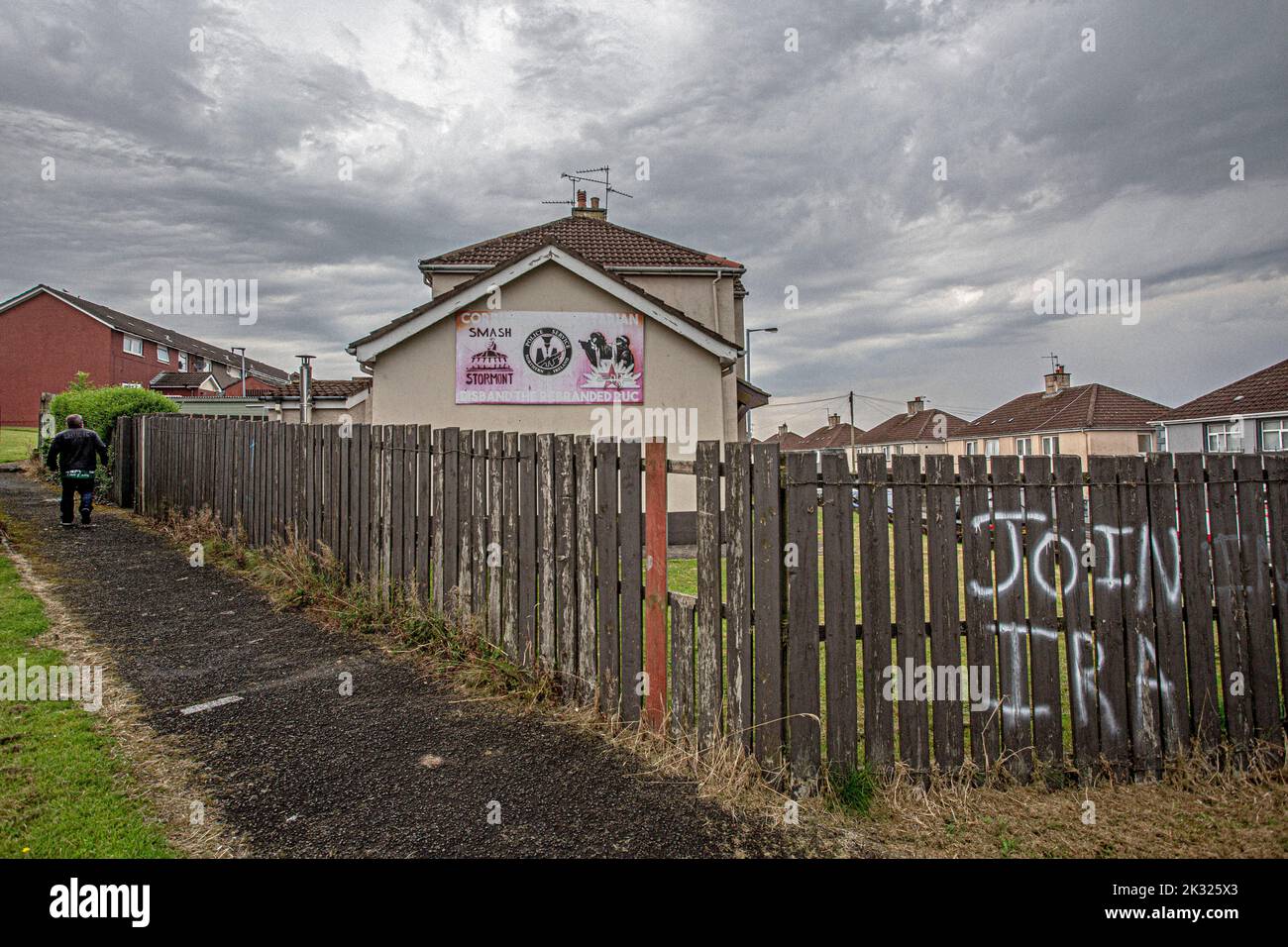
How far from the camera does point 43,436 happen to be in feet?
62.2

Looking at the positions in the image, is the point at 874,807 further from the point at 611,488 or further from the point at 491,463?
the point at 491,463

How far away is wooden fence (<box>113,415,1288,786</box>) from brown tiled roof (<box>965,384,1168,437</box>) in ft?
124

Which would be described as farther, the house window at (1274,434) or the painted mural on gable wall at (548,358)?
the house window at (1274,434)

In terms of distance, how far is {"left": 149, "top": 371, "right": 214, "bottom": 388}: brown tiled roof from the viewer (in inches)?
1752

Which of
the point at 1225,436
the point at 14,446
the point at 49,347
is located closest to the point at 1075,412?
the point at 1225,436

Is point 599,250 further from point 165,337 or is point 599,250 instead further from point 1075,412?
point 165,337

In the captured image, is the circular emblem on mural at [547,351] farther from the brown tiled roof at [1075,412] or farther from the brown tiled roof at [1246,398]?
the brown tiled roof at [1075,412]

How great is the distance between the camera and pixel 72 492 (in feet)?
34.9

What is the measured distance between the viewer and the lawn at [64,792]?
117 inches

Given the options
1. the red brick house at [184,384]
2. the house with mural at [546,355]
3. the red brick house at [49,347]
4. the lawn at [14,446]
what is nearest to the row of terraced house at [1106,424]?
the house with mural at [546,355]

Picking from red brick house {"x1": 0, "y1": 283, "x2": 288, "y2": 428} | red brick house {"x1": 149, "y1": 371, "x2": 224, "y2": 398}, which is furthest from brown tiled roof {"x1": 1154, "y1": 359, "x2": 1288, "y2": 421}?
red brick house {"x1": 149, "y1": 371, "x2": 224, "y2": 398}

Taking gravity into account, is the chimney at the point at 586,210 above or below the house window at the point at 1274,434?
above

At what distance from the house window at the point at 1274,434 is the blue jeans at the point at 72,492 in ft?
112

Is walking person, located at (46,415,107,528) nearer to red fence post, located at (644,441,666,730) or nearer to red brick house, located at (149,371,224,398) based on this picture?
red fence post, located at (644,441,666,730)
